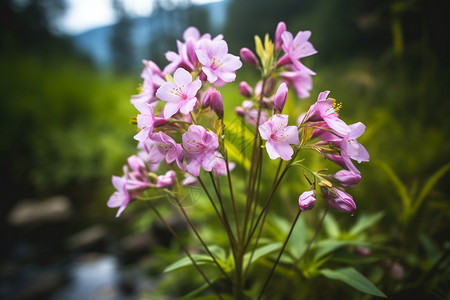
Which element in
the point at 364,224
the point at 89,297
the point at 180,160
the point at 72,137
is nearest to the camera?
the point at 180,160

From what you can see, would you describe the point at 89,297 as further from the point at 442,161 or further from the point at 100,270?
the point at 442,161

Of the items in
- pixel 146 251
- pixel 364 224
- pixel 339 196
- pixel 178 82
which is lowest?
pixel 146 251

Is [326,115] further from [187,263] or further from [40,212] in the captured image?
[40,212]

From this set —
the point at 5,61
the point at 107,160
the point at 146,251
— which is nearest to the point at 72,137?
the point at 107,160

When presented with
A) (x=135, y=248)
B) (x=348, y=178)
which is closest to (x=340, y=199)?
(x=348, y=178)

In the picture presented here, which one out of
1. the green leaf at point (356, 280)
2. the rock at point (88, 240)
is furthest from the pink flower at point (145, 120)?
the rock at point (88, 240)

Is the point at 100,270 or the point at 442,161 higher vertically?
the point at 442,161

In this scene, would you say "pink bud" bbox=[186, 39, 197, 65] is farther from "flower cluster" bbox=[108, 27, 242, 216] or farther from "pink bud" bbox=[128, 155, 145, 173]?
"pink bud" bbox=[128, 155, 145, 173]
